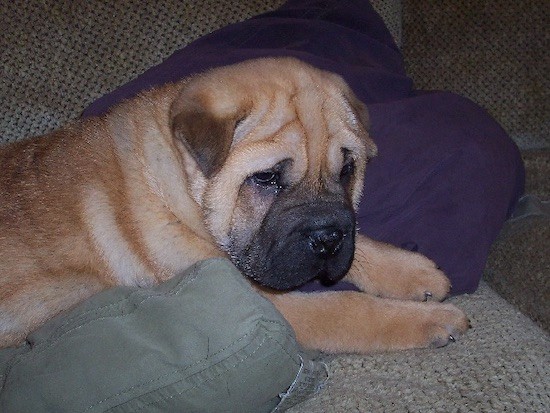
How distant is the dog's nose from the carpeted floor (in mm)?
321

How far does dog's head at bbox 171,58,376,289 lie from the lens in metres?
1.78

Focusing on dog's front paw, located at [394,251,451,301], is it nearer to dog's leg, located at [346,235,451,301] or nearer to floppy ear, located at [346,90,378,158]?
dog's leg, located at [346,235,451,301]

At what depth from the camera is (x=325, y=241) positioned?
1790 millimetres

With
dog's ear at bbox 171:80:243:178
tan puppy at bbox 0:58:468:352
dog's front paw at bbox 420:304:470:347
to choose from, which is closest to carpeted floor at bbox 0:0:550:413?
dog's front paw at bbox 420:304:470:347

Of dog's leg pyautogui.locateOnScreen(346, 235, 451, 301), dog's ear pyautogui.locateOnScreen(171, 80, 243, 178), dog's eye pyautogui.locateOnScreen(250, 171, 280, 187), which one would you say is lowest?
dog's leg pyautogui.locateOnScreen(346, 235, 451, 301)

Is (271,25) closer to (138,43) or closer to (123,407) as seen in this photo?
(138,43)

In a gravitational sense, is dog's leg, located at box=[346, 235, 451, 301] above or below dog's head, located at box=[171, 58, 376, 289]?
below

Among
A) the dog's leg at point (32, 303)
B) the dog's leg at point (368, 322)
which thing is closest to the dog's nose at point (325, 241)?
the dog's leg at point (368, 322)

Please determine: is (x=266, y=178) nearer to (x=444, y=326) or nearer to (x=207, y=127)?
(x=207, y=127)

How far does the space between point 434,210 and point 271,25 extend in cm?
121

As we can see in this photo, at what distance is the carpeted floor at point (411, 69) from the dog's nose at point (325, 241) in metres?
0.32

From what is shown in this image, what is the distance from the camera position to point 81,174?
1989mm

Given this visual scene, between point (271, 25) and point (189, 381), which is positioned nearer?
point (189, 381)

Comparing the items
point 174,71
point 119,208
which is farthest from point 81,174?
point 174,71
